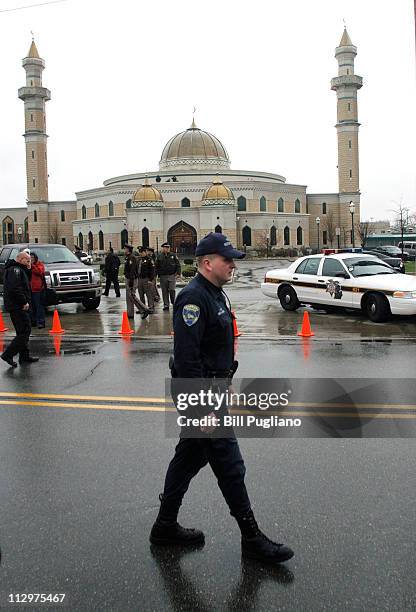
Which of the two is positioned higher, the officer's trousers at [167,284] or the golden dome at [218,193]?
the golden dome at [218,193]

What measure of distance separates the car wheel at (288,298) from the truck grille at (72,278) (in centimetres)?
531

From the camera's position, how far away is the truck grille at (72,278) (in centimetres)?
1789

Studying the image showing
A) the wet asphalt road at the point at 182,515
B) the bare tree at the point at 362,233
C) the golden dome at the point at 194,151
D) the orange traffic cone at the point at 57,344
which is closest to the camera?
the wet asphalt road at the point at 182,515

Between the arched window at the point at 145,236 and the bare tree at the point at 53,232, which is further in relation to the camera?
the bare tree at the point at 53,232

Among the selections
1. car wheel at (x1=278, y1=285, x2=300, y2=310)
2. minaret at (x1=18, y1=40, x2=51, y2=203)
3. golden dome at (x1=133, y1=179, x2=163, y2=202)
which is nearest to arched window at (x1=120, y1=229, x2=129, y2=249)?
golden dome at (x1=133, y1=179, x2=163, y2=202)

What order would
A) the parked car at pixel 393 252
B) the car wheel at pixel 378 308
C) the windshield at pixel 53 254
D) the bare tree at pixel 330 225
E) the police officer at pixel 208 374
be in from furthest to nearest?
the bare tree at pixel 330 225, the parked car at pixel 393 252, the windshield at pixel 53 254, the car wheel at pixel 378 308, the police officer at pixel 208 374

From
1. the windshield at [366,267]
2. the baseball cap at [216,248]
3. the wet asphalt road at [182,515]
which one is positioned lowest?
the wet asphalt road at [182,515]

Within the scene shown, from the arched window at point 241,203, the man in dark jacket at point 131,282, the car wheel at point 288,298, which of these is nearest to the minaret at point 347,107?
the arched window at point 241,203

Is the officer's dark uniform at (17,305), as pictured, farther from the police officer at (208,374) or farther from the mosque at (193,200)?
the mosque at (193,200)

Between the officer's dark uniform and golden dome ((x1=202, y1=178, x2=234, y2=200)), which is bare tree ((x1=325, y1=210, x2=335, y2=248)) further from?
the officer's dark uniform

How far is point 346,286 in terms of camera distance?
599 inches

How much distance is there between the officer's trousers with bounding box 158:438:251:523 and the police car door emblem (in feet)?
38.2

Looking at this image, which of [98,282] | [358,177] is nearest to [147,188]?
[358,177]

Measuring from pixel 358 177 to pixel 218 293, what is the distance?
99.6 meters
